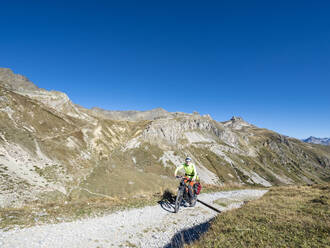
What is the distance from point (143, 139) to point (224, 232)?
504 ft

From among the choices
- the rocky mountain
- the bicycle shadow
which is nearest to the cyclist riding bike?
the bicycle shadow

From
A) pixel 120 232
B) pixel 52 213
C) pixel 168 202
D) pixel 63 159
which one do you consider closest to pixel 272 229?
pixel 120 232

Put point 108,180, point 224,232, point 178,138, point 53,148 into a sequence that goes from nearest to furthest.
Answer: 1. point 224,232
2. point 108,180
3. point 53,148
4. point 178,138

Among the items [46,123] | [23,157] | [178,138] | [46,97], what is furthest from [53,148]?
[178,138]

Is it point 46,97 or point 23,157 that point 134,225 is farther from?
point 46,97

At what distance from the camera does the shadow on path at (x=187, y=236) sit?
325 inches

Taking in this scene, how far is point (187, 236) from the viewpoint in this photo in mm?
9242

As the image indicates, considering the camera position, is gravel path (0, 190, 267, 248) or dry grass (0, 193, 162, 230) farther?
dry grass (0, 193, 162, 230)

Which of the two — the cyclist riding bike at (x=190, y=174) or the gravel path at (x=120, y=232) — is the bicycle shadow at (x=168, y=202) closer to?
the gravel path at (x=120, y=232)

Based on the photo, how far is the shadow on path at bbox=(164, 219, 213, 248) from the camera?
8.25 meters

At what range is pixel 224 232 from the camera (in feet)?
Answer: 26.2

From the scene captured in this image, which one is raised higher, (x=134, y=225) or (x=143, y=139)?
(x=143, y=139)

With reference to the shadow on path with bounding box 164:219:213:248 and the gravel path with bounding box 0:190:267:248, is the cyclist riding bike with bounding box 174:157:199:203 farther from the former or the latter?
the shadow on path with bounding box 164:219:213:248

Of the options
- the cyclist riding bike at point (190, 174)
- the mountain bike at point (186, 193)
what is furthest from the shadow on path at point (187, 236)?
the cyclist riding bike at point (190, 174)
